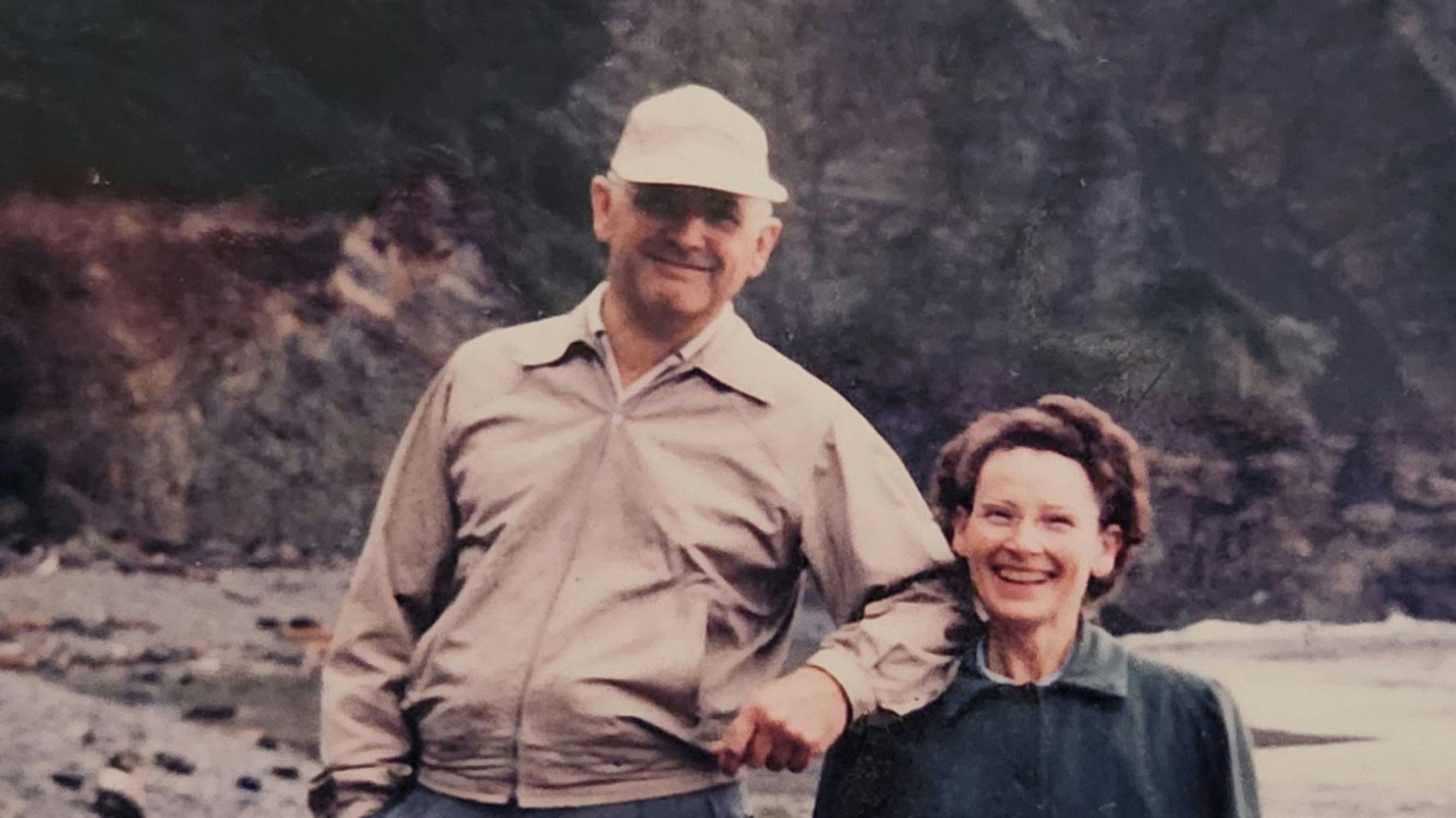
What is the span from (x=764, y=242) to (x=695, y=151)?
0.15 metres

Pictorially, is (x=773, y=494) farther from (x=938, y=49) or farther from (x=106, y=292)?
(x=106, y=292)

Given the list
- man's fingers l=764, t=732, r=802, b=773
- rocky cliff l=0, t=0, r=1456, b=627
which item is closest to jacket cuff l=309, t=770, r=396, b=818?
man's fingers l=764, t=732, r=802, b=773

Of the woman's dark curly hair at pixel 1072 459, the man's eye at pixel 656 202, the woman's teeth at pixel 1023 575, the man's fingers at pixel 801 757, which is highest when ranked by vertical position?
the man's eye at pixel 656 202

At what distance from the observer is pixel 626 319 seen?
188cm

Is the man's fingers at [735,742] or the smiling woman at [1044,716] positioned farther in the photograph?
the smiling woman at [1044,716]

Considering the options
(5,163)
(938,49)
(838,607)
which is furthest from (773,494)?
(5,163)

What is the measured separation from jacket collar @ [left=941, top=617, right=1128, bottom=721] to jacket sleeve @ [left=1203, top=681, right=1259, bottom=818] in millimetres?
118

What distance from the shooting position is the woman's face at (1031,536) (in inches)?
73.3

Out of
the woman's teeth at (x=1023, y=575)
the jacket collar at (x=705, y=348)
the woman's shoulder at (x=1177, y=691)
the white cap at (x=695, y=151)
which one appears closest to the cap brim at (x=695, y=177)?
the white cap at (x=695, y=151)

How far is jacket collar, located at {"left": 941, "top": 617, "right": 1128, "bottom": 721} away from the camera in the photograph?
1.85m

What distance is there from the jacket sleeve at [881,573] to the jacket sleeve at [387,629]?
18.7 inches

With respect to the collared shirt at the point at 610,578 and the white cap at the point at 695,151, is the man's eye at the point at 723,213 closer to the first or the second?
Answer: the white cap at the point at 695,151

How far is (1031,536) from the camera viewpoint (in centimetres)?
187

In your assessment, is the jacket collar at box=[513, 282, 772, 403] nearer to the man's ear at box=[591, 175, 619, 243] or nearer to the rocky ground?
the man's ear at box=[591, 175, 619, 243]
